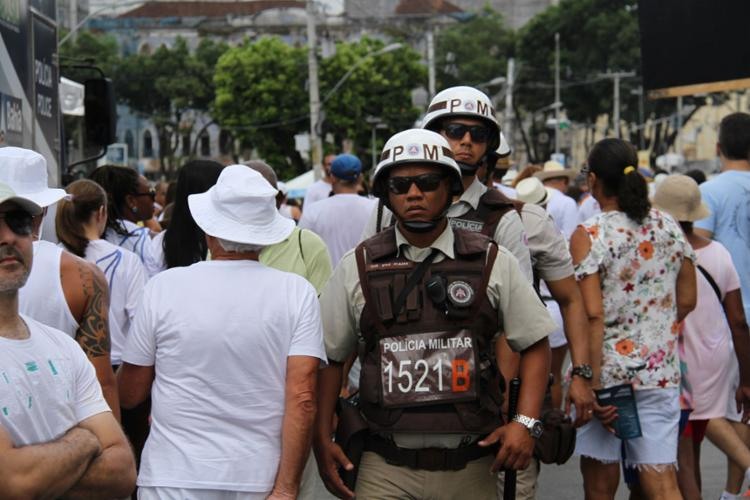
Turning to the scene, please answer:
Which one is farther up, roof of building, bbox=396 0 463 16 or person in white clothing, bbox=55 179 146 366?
roof of building, bbox=396 0 463 16

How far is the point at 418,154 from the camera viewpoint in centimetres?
472

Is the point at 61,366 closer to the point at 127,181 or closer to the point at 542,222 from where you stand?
the point at 542,222

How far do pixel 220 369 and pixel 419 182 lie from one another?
91 cm

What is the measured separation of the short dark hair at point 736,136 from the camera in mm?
8016

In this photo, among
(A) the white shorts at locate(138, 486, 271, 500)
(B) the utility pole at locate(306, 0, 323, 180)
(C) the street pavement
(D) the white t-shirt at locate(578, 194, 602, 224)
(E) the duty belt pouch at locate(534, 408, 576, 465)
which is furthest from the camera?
(B) the utility pole at locate(306, 0, 323, 180)

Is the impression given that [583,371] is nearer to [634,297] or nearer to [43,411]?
[634,297]

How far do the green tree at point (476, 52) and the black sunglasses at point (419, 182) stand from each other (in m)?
71.9

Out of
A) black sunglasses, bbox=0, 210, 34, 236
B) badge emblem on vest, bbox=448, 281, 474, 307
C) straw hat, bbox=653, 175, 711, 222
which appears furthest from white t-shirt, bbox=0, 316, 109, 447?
straw hat, bbox=653, 175, 711, 222

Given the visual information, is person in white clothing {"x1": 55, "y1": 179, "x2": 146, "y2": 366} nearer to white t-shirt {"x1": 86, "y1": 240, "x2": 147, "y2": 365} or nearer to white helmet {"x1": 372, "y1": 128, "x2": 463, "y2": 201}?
white t-shirt {"x1": 86, "y1": 240, "x2": 147, "y2": 365}

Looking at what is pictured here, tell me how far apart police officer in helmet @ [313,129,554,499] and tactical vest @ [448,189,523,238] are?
53cm

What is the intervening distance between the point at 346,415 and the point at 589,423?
192cm

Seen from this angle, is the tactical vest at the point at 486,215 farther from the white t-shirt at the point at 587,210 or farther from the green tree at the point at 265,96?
the green tree at the point at 265,96

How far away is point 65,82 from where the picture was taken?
13391mm

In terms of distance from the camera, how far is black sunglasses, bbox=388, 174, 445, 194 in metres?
4.73
